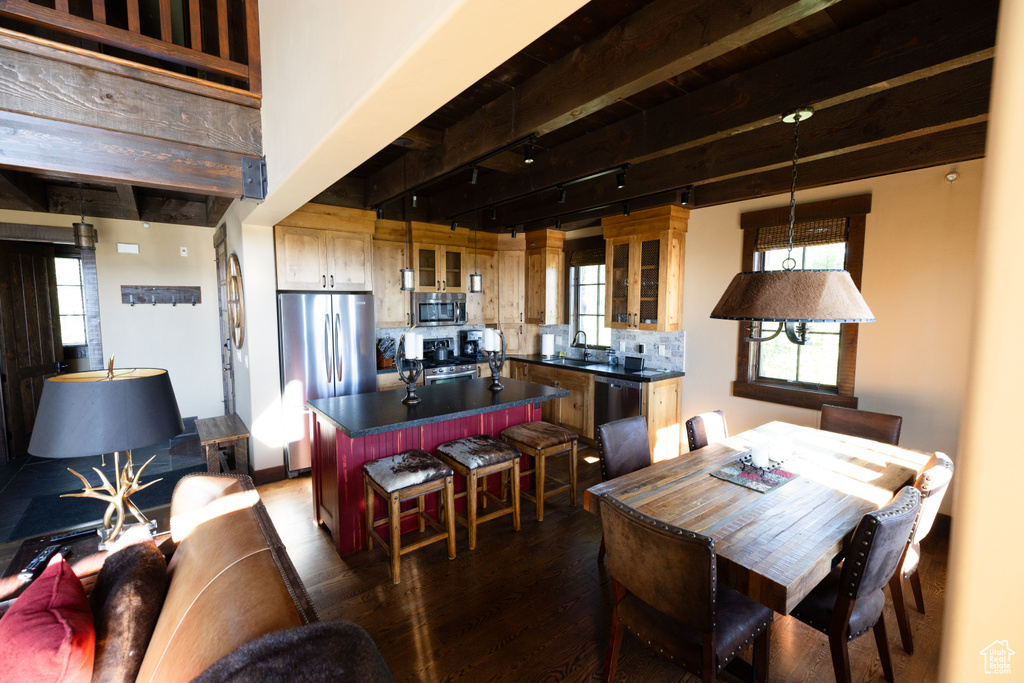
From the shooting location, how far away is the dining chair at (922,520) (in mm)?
1789

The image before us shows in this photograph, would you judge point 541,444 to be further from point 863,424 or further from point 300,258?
point 300,258

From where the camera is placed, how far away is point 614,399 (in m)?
4.50

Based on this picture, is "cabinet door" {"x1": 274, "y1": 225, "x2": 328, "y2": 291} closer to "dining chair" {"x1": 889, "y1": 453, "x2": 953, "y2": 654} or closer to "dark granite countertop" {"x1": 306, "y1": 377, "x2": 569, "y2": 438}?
"dark granite countertop" {"x1": 306, "y1": 377, "x2": 569, "y2": 438}

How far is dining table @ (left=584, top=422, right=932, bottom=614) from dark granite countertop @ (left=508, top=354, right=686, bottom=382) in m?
1.50

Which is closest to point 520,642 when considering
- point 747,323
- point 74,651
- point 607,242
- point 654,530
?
point 654,530

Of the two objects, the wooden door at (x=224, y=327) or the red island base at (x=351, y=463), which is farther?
the wooden door at (x=224, y=327)

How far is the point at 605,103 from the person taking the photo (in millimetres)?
2016

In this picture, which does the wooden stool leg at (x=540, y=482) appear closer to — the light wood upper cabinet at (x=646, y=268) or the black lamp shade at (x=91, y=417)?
the light wood upper cabinet at (x=646, y=268)

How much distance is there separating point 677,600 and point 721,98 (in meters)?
2.43

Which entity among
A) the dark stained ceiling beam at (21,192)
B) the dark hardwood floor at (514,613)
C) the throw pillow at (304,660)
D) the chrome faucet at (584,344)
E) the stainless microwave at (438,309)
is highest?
the dark stained ceiling beam at (21,192)

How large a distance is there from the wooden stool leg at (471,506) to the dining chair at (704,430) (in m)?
1.38

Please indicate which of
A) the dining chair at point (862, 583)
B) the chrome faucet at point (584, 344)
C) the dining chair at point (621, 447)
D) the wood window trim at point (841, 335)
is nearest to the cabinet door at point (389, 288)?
the chrome faucet at point (584, 344)

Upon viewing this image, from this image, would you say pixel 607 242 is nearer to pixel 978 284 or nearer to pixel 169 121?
pixel 169 121

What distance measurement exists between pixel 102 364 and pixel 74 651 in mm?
4944
